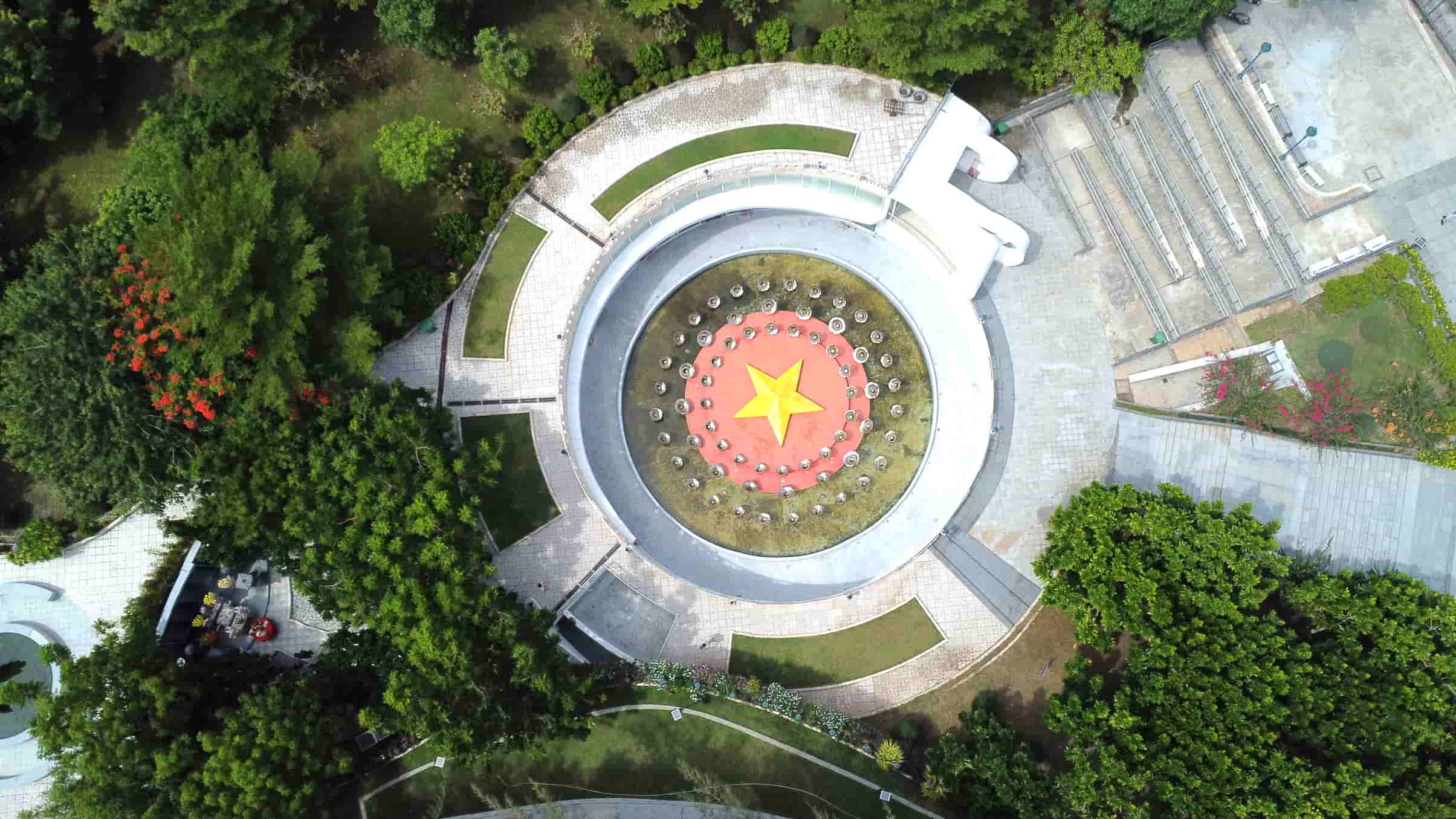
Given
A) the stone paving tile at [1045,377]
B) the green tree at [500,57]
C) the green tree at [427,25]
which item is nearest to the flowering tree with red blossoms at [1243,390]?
the stone paving tile at [1045,377]

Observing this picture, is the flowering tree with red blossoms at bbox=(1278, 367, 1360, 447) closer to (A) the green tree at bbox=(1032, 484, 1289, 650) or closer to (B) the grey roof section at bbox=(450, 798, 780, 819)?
(A) the green tree at bbox=(1032, 484, 1289, 650)

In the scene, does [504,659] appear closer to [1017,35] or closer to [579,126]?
[579,126]

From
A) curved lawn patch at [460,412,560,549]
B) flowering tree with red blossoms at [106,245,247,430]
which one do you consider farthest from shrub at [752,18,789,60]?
flowering tree with red blossoms at [106,245,247,430]

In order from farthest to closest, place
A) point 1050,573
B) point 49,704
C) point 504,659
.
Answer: point 1050,573 < point 504,659 < point 49,704

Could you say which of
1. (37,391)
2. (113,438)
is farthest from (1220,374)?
(37,391)

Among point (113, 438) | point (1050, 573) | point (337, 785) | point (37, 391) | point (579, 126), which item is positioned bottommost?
point (1050, 573)
